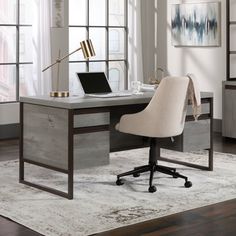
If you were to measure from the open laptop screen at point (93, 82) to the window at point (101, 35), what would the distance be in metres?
3.03

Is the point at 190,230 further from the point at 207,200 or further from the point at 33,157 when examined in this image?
the point at 33,157

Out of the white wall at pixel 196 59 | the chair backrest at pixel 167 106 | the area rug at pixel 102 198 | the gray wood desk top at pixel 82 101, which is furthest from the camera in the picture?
the white wall at pixel 196 59

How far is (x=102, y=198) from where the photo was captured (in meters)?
4.77

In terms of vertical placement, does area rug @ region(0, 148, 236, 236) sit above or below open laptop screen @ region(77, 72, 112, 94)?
below

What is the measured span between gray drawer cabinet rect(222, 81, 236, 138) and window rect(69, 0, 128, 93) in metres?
1.84

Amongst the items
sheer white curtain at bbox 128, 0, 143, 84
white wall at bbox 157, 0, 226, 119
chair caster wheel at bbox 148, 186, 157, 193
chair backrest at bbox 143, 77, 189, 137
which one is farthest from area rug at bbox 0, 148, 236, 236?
sheer white curtain at bbox 128, 0, 143, 84

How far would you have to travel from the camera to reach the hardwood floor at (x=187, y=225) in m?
3.89

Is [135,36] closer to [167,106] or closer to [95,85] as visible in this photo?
[95,85]

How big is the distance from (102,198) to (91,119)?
635mm

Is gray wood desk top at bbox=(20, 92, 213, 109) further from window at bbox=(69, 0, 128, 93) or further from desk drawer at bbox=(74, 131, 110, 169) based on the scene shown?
window at bbox=(69, 0, 128, 93)

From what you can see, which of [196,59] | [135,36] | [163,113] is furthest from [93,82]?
[135,36]

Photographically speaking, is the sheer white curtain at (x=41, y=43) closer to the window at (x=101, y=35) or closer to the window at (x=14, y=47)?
the window at (x=14, y=47)

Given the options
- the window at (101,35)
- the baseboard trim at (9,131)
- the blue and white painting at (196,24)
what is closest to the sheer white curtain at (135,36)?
the window at (101,35)

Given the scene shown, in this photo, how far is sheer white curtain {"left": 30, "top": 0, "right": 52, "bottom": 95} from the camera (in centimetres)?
780
